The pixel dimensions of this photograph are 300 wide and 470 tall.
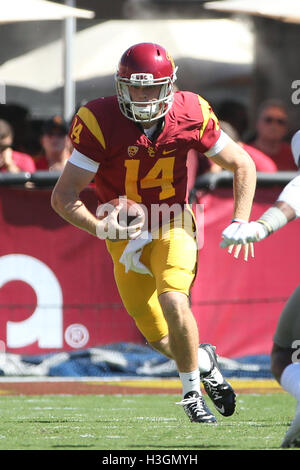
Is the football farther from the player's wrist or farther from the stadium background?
the stadium background

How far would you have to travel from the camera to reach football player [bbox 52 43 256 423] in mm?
5617

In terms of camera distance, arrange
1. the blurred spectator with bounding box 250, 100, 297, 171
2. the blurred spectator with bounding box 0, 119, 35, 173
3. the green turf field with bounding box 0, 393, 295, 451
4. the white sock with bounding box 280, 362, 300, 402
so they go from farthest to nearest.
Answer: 1. the blurred spectator with bounding box 250, 100, 297, 171
2. the blurred spectator with bounding box 0, 119, 35, 173
3. the green turf field with bounding box 0, 393, 295, 451
4. the white sock with bounding box 280, 362, 300, 402

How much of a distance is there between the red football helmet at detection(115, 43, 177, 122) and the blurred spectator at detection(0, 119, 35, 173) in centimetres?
337

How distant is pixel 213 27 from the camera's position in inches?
544

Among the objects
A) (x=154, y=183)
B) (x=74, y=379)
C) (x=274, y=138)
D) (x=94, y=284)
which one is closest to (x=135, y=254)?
(x=154, y=183)

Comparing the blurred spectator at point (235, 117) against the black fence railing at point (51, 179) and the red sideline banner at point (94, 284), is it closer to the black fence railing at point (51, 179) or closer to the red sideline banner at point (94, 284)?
the black fence railing at point (51, 179)

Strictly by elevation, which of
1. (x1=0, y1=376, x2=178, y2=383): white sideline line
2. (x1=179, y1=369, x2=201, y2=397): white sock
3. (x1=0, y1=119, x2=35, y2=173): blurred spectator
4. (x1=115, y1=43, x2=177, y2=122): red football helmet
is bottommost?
(x1=0, y1=376, x2=178, y2=383): white sideline line

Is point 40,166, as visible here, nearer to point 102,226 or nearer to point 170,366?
point 170,366

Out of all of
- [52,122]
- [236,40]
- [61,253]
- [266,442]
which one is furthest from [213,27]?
[266,442]

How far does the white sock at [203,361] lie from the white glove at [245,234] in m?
1.46

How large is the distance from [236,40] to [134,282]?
8180 mm

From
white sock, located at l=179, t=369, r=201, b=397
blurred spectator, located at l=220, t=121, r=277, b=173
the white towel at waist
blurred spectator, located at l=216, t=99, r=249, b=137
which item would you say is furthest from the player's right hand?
blurred spectator, located at l=216, t=99, r=249, b=137

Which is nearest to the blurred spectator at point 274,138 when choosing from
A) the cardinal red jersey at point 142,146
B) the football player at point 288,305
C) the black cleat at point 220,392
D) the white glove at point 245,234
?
the cardinal red jersey at point 142,146

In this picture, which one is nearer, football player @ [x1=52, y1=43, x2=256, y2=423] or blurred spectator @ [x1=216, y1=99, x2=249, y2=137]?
football player @ [x1=52, y1=43, x2=256, y2=423]
